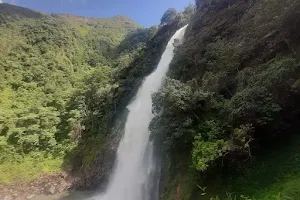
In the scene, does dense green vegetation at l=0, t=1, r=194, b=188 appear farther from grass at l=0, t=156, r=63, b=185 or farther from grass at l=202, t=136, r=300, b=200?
grass at l=202, t=136, r=300, b=200

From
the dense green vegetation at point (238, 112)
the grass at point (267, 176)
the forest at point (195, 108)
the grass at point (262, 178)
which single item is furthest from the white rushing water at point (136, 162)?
the grass at point (267, 176)

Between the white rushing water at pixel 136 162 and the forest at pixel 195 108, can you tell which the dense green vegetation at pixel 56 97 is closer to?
the forest at pixel 195 108

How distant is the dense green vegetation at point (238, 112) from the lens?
9.72m

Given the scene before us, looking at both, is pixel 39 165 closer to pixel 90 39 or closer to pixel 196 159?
pixel 196 159

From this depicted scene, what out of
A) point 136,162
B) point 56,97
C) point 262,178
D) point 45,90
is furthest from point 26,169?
point 262,178

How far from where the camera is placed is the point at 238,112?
34.0 ft

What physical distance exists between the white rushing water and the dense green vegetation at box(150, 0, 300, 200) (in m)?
2.40

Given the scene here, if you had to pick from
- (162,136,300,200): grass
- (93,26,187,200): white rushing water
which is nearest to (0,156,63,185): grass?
(93,26,187,200): white rushing water

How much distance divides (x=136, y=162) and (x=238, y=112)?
1056 cm

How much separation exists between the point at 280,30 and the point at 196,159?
284 inches

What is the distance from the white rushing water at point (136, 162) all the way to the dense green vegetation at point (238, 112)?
240 cm

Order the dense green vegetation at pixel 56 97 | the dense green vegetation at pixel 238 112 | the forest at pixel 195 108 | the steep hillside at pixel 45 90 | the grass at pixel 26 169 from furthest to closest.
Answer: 1. the steep hillside at pixel 45 90
2. the dense green vegetation at pixel 56 97
3. the grass at pixel 26 169
4. the forest at pixel 195 108
5. the dense green vegetation at pixel 238 112

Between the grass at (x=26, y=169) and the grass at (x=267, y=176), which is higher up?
the grass at (x=26, y=169)

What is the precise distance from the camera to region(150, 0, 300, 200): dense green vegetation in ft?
31.9
